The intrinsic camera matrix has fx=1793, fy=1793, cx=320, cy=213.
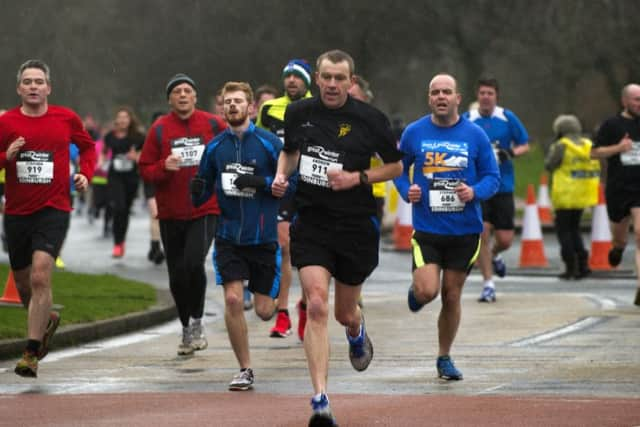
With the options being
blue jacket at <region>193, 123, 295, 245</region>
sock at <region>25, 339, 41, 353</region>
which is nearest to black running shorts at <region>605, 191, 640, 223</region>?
blue jacket at <region>193, 123, 295, 245</region>

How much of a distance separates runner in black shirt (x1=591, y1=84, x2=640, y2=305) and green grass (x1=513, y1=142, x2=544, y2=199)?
27139mm

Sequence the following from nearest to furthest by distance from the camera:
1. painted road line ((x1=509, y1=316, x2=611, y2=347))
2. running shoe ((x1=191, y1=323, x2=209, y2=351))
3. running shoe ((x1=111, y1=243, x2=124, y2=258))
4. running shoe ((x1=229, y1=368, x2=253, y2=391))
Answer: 1. running shoe ((x1=229, y1=368, x2=253, y2=391))
2. running shoe ((x1=191, y1=323, x2=209, y2=351))
3. painted road line ((x1=509, y1=316, x2=611, y2=347))
4. running shoe ((x1=111, y1=243, x2=124, y2=258))

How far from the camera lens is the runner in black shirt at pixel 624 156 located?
15.8 meters

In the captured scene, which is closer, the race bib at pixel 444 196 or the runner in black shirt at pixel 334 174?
the runner in black shirt at pixel 334 174

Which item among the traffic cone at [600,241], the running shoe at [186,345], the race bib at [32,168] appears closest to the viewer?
the race bib at [32,168]

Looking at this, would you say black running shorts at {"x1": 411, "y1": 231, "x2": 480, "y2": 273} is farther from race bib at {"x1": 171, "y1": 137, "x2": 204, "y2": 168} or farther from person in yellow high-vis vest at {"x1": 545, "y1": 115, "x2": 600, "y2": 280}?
person in yellow high-vis vest at {"x1": 545, "y1": 115, "x2": 600, "y2": 280}

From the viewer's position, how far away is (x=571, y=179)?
768 inches

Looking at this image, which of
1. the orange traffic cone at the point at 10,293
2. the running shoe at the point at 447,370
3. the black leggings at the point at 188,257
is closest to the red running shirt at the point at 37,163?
the black leggings at the point at 188,257

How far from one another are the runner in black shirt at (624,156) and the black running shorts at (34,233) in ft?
20.0

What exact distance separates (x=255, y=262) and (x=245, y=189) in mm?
455

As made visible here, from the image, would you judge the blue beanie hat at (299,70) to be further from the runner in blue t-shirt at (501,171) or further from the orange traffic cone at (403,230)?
the orange traffic cone at (403,230)

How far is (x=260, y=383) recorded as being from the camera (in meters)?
10.6

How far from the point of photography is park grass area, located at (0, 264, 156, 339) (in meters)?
13.8

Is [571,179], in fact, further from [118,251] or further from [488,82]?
[118,251]
